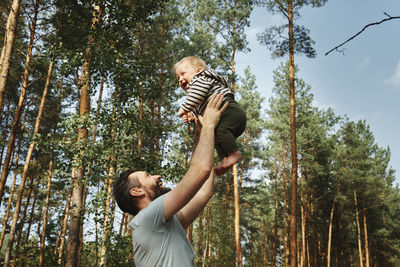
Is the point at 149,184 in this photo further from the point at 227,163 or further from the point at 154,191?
the point at 227,163

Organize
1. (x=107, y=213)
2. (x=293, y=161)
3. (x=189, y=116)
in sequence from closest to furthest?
(x=189, y=116) → (x=107, y=213) → (x=293, y=161)

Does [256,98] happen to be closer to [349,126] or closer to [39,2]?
[349,126]

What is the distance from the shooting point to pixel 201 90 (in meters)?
2.30

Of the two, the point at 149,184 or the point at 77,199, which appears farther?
the point at 77,199

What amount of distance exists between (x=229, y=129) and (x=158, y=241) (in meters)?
0.90

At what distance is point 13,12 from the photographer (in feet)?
22.9

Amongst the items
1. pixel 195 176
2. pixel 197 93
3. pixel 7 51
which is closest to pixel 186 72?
pixel 197 93

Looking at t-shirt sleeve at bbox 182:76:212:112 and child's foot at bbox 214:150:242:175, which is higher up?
t-shirt sleeve at bbox 182:76:212:112

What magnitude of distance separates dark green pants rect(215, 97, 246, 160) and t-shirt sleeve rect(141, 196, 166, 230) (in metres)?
0.62

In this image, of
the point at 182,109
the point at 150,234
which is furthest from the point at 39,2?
the point at 150,234

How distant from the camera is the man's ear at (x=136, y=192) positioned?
2107 mm

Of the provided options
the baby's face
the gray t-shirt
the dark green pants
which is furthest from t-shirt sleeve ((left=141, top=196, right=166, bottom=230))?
the baby's face

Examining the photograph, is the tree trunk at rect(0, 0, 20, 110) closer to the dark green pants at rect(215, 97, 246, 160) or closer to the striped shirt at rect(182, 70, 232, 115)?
the striped shirt at rect(182, 70, 232, 115)

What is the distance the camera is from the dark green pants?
2.18 meters
